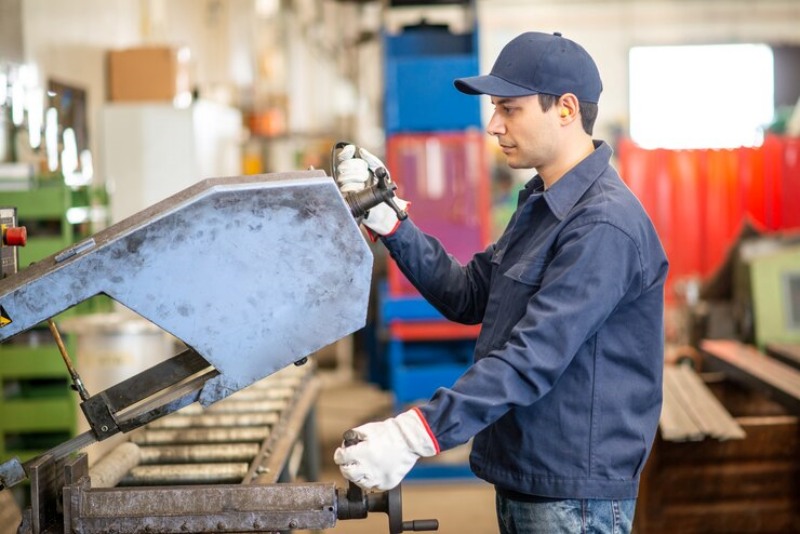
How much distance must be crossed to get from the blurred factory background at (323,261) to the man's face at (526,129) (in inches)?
13.1

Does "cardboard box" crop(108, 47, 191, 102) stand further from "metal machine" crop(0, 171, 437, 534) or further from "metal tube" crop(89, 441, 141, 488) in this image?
"metal machine" crop(0, 171, 437, 534)

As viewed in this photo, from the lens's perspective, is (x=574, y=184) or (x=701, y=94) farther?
Answer: (x=701, y=94)

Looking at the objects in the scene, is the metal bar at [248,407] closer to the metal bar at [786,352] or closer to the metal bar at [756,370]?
the metal bar at [756,370]

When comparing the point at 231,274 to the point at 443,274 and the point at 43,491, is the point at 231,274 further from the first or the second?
the point at 443,274

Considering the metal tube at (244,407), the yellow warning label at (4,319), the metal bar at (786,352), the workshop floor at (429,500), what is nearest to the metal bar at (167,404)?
the yellow warning label at (4,319)

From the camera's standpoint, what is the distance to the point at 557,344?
1622 millimetres

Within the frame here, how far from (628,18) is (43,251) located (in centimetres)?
1089

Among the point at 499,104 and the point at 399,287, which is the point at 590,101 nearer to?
the point at 499,104

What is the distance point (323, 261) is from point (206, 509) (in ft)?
1.53

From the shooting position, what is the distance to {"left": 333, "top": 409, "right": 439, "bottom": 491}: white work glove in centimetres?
153

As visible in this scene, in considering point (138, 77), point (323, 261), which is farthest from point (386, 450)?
point (138, 77)

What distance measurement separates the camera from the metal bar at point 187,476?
6.85 feet

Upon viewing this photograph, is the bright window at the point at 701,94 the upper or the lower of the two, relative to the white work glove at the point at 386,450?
upper

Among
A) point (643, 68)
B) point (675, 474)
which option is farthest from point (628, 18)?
point (675, 474)
